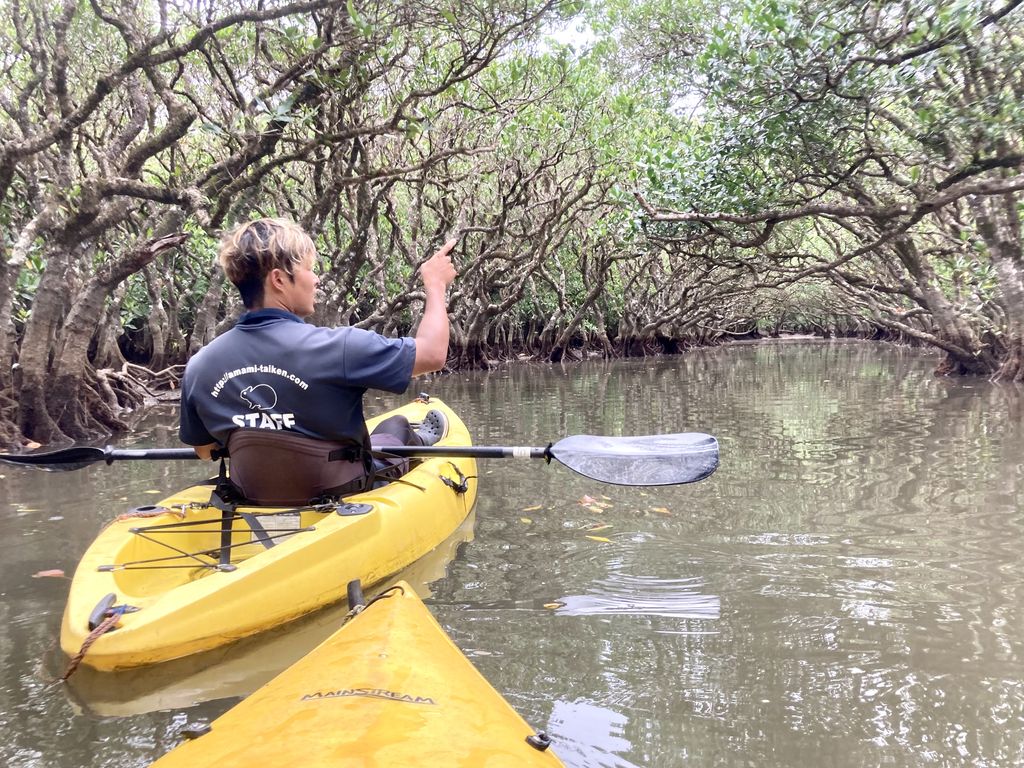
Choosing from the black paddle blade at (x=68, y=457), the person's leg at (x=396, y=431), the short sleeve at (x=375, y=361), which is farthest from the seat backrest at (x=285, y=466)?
the black paddle blade at (x=68, y=457)

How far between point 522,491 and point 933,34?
5346mm

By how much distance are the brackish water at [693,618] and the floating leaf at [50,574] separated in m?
0.04

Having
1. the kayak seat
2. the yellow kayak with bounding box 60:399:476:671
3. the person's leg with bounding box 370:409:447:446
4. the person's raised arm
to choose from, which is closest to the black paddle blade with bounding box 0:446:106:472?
the yellow kayak with bounding box 60:399:476:671

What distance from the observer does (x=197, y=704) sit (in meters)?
2.28

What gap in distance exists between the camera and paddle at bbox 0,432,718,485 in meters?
3.52

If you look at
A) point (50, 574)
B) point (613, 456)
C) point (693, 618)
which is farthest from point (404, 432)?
point (693, 618)

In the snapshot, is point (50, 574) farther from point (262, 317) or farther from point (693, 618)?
point (693, 618)

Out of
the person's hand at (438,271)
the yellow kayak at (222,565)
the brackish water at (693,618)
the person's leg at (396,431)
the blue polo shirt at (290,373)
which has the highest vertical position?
the person's hand at (438,271)

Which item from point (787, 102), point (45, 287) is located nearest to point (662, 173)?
point (787, 102)

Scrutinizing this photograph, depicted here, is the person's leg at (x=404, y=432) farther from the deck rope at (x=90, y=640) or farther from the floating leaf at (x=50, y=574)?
the deck rope at (x=90, y=640)

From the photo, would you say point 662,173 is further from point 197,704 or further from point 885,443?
point 197,704

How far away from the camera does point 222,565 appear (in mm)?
2965

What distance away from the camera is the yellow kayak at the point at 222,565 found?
242 cm

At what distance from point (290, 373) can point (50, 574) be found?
1727mm
